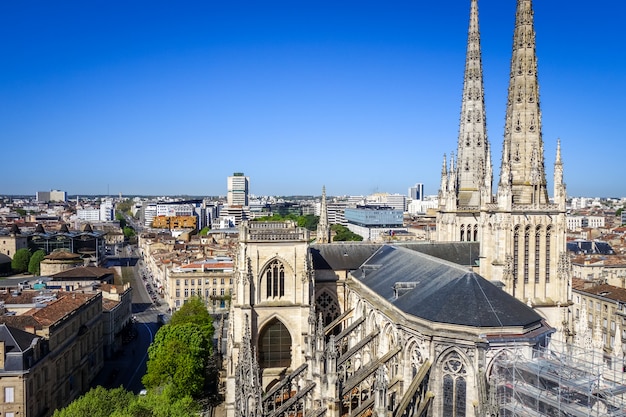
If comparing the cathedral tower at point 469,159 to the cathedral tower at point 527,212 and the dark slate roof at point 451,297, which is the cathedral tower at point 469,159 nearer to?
the cathedral tower at point 527,212

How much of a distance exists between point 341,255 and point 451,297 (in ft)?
72.6

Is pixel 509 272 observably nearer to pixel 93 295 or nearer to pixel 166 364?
pixel 166 364

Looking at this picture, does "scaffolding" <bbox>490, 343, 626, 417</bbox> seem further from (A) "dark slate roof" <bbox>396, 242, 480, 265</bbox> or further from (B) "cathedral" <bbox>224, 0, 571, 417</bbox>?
(A) "dark slate roof" <bbox>396, 242, 480, 265</bbox>

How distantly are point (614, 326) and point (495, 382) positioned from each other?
169 feet

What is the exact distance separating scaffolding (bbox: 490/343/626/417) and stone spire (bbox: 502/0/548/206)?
55.9 feet

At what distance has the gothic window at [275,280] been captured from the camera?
45281 millimetres

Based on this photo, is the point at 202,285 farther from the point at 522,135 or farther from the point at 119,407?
the point at 522,135

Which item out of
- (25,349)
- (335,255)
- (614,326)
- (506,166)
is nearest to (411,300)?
(506,166)

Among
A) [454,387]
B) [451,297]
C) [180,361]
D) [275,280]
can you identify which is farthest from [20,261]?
[454,387]

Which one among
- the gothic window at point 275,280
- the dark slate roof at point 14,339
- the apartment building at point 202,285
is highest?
the gothic window at point 275,280

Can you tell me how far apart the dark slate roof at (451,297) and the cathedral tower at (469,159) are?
46.7 feet

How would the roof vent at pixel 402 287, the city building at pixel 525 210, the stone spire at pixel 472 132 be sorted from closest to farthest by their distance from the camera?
1. the roof vent at pixel 402 287
2. the city building at pixel 525 210
3. the stone spire at pixel 472 132

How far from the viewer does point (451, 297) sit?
107ft

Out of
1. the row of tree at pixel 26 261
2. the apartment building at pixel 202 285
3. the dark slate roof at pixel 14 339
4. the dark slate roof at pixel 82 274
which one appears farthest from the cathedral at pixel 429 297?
the row of tree at pixel 26 261
